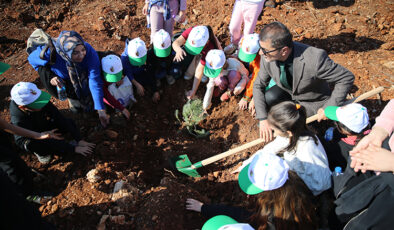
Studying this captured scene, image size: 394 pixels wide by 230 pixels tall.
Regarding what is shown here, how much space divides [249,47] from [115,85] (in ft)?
6.27

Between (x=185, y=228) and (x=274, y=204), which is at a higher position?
(x=274, y=204)

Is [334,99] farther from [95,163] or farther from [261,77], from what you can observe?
[95,163]

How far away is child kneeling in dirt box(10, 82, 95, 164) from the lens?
7.81 feet

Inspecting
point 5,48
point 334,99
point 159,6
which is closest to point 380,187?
point 334,99

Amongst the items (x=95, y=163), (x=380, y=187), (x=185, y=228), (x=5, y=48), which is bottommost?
(x=185, y=228)

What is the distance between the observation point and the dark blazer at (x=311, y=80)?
2.48m

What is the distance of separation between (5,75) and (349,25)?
6.29 m

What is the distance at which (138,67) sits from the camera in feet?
11.4

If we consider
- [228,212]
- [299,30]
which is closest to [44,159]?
[228,212]

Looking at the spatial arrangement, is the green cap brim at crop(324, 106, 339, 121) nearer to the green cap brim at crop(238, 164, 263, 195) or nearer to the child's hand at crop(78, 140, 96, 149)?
the green cap brim at crop(238, 164, 263, 195)

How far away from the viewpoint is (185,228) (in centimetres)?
234

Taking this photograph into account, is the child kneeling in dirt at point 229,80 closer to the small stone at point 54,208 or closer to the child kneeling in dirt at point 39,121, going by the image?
the child kneeling in dirt at point 39,121

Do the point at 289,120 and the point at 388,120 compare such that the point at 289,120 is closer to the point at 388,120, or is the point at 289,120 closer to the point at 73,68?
the point at 388,120

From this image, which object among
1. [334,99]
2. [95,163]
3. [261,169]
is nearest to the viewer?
[261,169]
